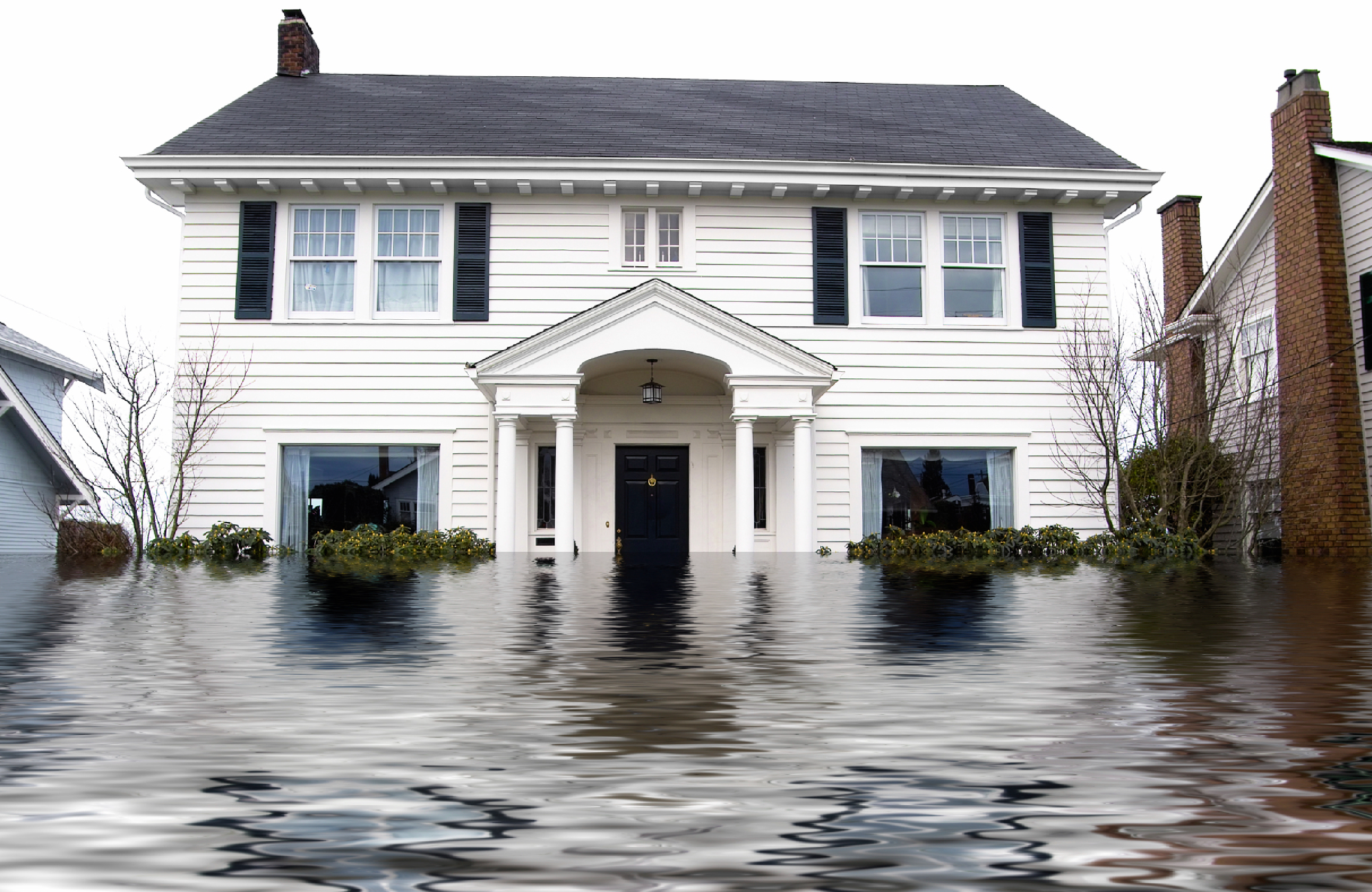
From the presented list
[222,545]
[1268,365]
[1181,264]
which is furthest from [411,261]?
[1181,264]

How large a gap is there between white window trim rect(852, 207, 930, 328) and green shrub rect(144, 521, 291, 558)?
9559 mm

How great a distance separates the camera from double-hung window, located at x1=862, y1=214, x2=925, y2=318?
1908 centimetres

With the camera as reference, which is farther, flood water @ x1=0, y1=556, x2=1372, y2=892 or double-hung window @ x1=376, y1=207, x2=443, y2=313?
double-hung window @ x1=376, y1=207, x2=443, y2=313

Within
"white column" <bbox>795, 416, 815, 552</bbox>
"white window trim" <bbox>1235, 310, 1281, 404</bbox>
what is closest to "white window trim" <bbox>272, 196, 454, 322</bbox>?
"white column" <bbox>795, 416, 815, 552</bbox>

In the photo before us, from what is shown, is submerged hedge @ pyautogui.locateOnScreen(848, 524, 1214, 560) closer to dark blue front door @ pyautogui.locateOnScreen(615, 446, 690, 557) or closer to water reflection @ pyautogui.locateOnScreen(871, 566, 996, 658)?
dark blue front door @ pyautogui.locateOnScreen(615, 446, 690, 557)

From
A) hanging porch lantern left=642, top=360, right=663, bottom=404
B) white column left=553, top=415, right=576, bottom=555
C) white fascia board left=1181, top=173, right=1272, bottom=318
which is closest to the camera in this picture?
white column left=553, top=415, right=576, bottom=555

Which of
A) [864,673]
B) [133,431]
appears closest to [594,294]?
[133,431]

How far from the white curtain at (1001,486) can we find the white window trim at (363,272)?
8.84 m

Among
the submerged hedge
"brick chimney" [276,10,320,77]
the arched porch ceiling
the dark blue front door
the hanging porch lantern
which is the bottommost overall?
the submerged hedge

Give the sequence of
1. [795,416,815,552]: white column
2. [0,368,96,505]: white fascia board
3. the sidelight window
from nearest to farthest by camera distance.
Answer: [795,416,815,552]: white column
the sidelight window
[0,368,96,505]: white fascia board

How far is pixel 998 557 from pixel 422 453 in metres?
8.79

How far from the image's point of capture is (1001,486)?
1916cm

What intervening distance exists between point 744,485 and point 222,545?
7448mm

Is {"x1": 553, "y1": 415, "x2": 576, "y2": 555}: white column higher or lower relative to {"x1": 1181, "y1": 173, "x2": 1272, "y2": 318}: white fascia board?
lower
